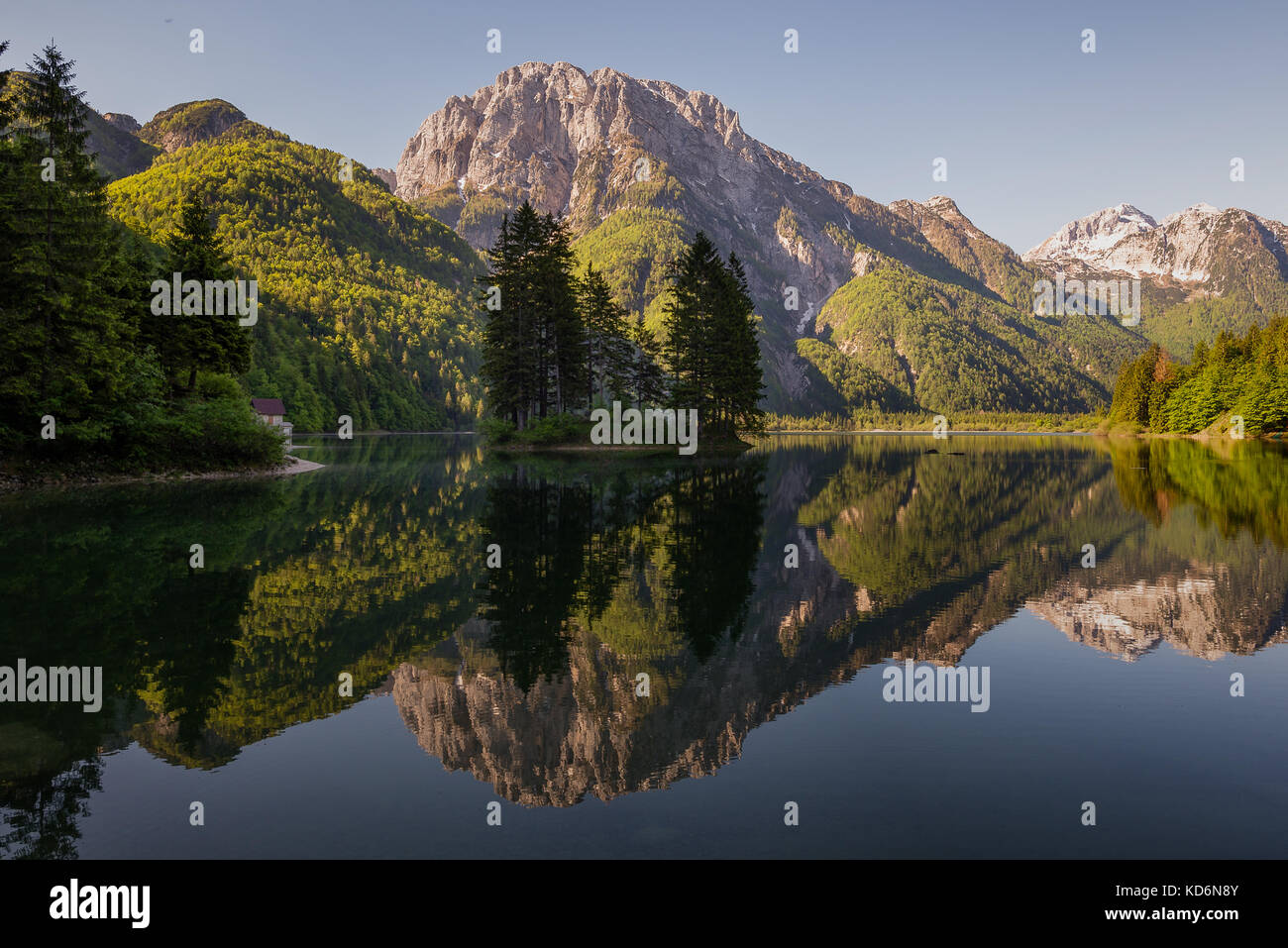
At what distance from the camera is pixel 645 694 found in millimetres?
11031

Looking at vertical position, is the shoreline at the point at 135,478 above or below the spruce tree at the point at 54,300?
below

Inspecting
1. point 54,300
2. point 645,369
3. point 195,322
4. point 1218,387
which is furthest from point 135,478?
point 1218,387

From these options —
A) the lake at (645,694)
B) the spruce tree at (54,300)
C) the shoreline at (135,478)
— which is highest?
the spruce tree at (54,300)

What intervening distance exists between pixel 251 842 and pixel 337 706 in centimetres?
380

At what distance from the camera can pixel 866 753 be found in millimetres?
9039

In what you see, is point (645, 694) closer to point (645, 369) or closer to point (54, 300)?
point (54, 300)

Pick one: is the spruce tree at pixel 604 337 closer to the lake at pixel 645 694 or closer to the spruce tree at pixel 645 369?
the spruce tree at pixel 645 369

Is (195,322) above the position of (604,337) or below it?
below

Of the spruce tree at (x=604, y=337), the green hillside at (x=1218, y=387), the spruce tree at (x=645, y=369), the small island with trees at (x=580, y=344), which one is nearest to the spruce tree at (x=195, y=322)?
the small island with trees at (x=580, y=344)

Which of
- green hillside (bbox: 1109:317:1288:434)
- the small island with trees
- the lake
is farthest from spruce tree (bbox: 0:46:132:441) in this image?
green hillside (bbox: 1109:317:1288:434)

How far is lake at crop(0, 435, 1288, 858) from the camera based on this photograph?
7348mm

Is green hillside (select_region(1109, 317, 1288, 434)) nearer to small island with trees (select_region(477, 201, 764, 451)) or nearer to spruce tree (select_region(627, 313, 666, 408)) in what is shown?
small island with trees (select_region(477, 201, 764, 451))

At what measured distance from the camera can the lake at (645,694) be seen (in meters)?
7.35
